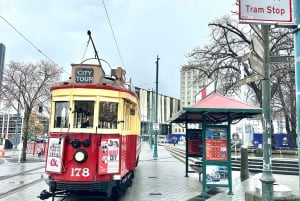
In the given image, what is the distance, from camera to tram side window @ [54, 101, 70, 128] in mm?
7597

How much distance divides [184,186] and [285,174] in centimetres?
662

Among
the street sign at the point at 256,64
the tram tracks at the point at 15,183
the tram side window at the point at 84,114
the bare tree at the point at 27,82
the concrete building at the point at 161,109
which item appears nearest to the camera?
the street sign at the point at 256,64

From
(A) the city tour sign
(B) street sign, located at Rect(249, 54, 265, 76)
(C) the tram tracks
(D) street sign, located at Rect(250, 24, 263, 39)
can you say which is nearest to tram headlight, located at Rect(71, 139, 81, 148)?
(C) the tram tracks

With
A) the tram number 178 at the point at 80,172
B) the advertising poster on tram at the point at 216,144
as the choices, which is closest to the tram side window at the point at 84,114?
the tram number 178 at the point at 80,172

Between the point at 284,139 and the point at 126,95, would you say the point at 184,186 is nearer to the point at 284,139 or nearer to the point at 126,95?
the point at 126,95

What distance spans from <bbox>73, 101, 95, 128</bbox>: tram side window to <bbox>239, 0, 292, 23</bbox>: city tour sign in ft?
15.5

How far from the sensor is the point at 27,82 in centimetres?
2005

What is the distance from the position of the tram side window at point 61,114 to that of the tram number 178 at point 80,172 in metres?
1.08

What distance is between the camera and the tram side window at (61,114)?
299 inches

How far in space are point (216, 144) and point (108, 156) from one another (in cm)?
359

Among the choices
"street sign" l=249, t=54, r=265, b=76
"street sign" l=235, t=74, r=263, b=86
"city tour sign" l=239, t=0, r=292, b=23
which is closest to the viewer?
"city tour sign" l=239, t=0, r=292, b=23

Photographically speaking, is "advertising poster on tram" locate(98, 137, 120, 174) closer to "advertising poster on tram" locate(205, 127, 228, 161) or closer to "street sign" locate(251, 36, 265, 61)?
"advertising poster on tram" locate(205, 127, 228, 161)

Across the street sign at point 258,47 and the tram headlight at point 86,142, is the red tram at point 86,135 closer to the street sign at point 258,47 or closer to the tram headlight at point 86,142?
the tram headlight at point 86,142

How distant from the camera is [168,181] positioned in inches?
468
